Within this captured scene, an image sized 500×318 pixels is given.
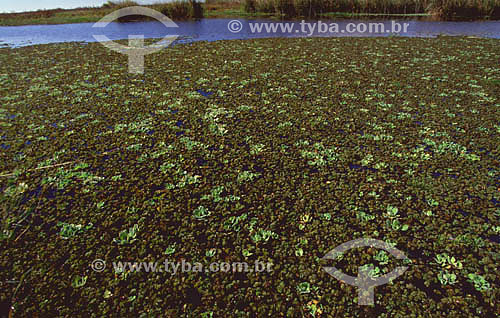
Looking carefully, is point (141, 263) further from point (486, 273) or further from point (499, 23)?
point (499, 23)

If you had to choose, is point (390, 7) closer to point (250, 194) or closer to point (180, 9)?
point (180, 9)

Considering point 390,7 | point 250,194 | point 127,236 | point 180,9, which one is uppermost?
point 180,9

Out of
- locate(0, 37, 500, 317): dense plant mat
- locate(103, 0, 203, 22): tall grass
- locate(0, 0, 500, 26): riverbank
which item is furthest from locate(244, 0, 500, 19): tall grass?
locate(0, 37, 500, 317): dense plant mat

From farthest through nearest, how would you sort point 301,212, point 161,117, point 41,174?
point 161,117
point 41,174
point 301,212

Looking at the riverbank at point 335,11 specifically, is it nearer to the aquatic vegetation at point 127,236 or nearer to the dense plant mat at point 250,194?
the dense plant mat at point 250,194

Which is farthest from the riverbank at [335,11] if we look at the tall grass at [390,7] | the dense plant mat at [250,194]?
the dense plant mat at [250,194]

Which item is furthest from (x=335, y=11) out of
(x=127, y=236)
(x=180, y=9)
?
(x=127, y=236)

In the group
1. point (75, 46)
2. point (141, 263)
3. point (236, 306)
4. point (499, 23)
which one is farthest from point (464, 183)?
point (499, 23)
